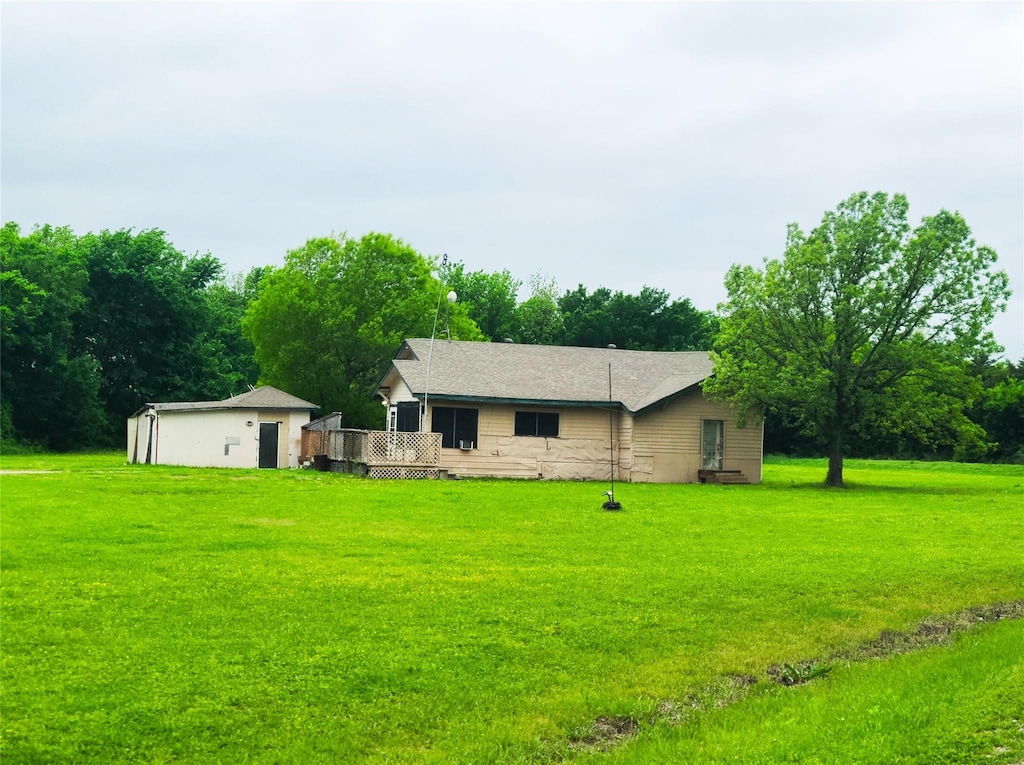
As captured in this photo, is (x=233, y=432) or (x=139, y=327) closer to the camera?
(x=233, y=432)

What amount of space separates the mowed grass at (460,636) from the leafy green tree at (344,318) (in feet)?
111

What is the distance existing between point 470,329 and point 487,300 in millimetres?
22156

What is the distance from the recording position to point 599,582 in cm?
1140

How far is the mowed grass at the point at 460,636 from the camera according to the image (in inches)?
251

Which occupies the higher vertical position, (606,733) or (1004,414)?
(1004,414)

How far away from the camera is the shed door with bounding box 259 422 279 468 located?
35500 mm

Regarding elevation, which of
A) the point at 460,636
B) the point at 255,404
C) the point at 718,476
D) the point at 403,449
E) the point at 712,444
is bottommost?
the point at 460,636

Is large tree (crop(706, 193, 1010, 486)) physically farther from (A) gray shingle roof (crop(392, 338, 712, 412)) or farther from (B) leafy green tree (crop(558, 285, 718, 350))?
(B) leafy green tree (crop(558, 285, 718, 350))

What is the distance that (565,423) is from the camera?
33.3 meters

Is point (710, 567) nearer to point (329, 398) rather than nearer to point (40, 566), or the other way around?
point (40, 566)

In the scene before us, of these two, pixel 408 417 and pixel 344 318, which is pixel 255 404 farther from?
pixel 344 318

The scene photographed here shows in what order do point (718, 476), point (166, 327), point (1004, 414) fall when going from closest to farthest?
point (718, 476) < point (166, 327) < point (1004, 414)

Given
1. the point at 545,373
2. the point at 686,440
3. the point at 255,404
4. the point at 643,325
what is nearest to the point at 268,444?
the point at 255,404

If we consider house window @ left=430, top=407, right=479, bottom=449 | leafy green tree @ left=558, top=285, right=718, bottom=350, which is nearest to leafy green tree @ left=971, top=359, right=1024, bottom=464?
leafy green tree @ left=558, top=285, right=718, bottom=350
